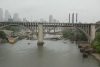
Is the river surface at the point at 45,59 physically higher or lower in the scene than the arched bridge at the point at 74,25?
lower

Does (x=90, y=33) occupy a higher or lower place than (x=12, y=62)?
higher

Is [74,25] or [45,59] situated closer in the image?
[45,59]

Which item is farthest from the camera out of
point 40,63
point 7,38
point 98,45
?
point 7,38

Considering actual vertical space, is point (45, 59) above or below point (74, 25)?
below

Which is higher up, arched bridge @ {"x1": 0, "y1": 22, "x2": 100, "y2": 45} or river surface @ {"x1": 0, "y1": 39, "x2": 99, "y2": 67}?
arched bridge @ {"x1": 0, "y1": 22, "x2": 100, "y2": 45}

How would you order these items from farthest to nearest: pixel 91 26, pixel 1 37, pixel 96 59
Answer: pixel 1 37 → pixel 91 26 → pixel 96 59

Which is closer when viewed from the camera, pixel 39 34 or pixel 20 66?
pixel 20 66

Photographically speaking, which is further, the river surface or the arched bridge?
the arched bridge

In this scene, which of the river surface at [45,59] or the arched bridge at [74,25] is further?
the arched bridge at [74,25]

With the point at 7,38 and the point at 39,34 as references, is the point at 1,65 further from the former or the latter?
the point at 7,38

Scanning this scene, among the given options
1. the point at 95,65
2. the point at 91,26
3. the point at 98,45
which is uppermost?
the point at 91,26

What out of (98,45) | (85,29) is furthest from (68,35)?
(98,45)
